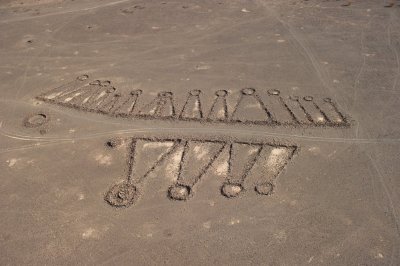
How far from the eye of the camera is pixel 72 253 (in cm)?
621

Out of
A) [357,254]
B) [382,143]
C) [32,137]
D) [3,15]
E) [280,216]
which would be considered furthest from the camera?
[3,15]

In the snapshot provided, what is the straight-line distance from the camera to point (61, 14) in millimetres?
15836

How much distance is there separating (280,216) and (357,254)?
4.27 feet

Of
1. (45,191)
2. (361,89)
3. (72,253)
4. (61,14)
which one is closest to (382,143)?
(361,89)

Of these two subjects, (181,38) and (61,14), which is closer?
(181,38)

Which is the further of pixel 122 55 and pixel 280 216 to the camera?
pixel 122 55

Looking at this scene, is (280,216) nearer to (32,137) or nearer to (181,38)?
(32,137)

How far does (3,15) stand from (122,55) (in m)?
Answer: 7.81

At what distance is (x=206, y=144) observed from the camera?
26.9 ft

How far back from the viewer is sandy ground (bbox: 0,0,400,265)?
6.28 metres

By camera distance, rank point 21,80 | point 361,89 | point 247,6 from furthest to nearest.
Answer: point 247,6
point 21,80
point 361,89

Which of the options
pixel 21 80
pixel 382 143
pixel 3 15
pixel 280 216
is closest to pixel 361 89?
pixel 382 143

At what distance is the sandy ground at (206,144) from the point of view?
628 cm

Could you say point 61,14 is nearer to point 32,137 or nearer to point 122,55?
point 122,55
